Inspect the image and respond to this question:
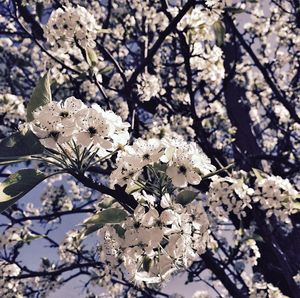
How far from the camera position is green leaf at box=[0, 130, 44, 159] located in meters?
1.50

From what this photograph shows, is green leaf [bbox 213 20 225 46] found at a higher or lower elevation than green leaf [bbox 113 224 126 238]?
higher

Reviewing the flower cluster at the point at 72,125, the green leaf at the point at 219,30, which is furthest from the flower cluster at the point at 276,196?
the flower cluster at the point at 72,125

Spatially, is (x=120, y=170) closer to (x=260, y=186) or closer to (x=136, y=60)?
(x=260, y=186)

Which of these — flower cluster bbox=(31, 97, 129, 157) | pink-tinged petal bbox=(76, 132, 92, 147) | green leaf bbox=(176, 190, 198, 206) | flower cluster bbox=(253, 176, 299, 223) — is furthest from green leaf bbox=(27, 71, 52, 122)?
flower cluster bbox=(253, 176, 299, 223)

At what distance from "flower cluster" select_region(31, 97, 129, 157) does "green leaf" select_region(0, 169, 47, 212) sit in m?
0.13

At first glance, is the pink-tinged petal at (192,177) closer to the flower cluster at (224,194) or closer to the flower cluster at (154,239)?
the flower cluster at (154,239)

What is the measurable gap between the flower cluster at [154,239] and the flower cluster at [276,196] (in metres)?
2.31

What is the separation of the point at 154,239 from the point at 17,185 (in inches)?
21.4

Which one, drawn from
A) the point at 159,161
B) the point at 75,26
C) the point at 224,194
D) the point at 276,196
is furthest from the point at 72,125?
the point at 276,196

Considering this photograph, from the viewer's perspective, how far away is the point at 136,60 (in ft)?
26.9

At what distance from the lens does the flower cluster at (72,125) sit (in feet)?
4.94

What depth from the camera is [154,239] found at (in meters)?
1.60

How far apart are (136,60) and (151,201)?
6.82 m

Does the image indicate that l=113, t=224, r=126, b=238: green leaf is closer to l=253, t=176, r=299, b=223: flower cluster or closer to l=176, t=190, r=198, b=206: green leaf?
l=176, t=190, r=198, b=206: green leaf
